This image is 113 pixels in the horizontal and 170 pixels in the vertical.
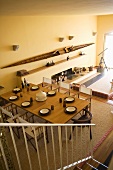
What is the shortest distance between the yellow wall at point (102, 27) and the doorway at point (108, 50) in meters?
0.25

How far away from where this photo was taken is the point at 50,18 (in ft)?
22.0

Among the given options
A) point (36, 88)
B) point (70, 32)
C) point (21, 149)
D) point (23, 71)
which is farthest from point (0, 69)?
point (70, 32)

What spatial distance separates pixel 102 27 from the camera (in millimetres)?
9609

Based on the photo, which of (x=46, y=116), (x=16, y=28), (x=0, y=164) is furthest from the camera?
(x=16, y=28)

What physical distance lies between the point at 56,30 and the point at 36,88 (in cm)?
332

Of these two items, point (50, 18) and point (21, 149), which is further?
point (50, 18)

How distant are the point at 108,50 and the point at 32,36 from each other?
5772 millimetres

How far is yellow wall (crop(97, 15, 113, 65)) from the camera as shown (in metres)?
9.20

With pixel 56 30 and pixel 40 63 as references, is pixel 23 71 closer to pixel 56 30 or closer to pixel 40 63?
pixel 40 63

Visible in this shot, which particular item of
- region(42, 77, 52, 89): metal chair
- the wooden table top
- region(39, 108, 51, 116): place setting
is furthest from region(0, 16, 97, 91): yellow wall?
region(39, 108, 51, 116): place setting

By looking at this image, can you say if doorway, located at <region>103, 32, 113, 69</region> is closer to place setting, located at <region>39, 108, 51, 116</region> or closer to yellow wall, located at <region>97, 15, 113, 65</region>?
yellow wall, located at <region>97, 15, 113, 65</region>

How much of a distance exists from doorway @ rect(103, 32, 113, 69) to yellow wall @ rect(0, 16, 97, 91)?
1873 mm

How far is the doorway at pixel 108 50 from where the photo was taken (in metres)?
9.67

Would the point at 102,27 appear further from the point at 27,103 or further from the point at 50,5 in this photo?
the point at 50,5
